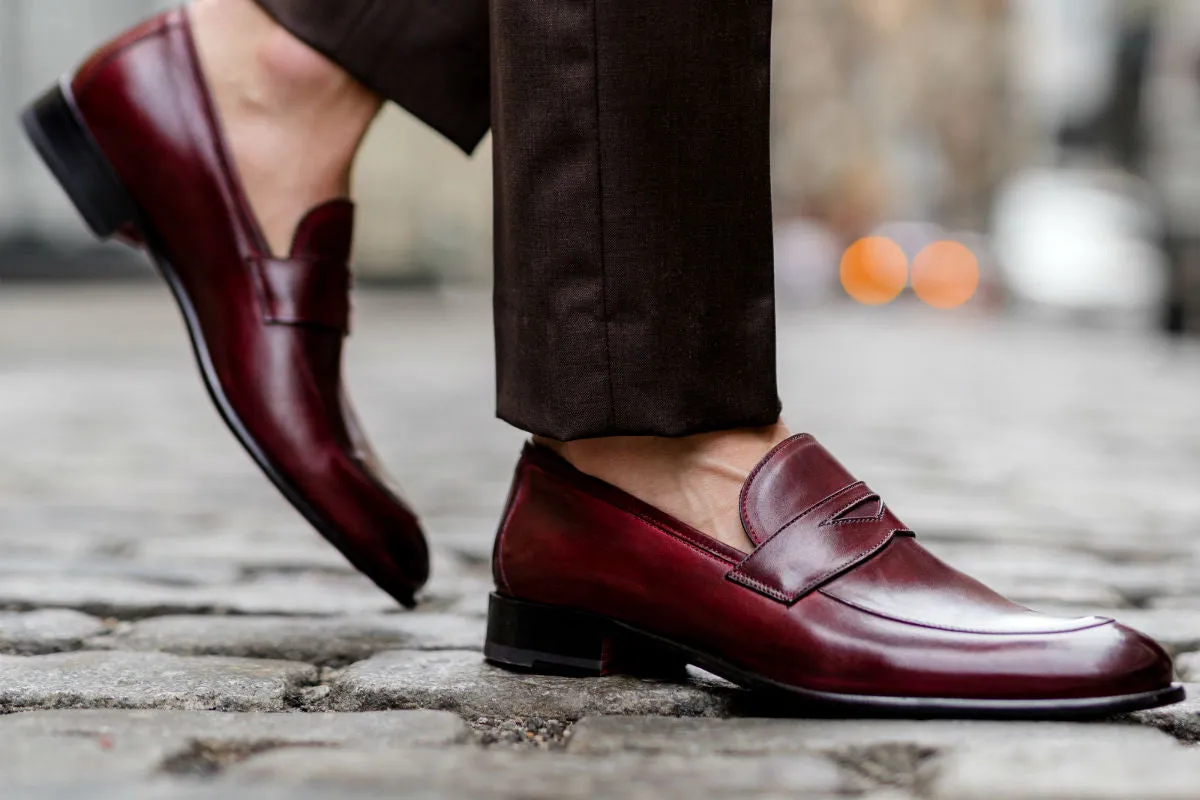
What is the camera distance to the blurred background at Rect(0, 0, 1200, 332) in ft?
42.4

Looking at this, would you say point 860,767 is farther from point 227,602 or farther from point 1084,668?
point 227,602

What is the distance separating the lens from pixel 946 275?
61.5ft

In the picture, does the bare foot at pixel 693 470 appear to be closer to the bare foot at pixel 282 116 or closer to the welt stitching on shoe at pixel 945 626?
the welt stitching on shoe at pixel 945 626

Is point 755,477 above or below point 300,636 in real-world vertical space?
above

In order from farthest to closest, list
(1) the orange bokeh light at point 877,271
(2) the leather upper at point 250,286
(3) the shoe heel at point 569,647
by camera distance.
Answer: (1) the orange bokeh light at point 877,271
(2) the leather upper at point 250,286
(3) the shoe heel at point 569,647

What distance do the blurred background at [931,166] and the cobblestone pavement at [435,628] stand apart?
3.77 ft

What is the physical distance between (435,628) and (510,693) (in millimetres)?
363

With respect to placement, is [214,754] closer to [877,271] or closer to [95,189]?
[95,189]

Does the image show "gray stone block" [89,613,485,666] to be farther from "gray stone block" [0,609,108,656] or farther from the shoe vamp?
the shoe vamp

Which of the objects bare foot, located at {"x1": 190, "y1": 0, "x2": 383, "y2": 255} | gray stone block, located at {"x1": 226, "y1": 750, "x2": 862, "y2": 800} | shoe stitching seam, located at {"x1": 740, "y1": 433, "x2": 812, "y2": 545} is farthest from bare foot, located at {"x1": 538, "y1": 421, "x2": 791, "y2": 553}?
bare foot, located at {"x1": 190, "y1": 0, "x2": 383, "y2": 255}

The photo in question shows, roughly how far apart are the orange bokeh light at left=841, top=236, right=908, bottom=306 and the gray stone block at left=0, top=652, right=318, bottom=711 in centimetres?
1874

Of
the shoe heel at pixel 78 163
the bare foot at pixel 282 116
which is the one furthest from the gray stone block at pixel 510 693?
the shoe heel at pixel 78 163

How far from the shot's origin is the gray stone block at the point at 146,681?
1.21 metres

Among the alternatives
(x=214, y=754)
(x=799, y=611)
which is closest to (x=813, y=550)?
(x=799, y=611)
